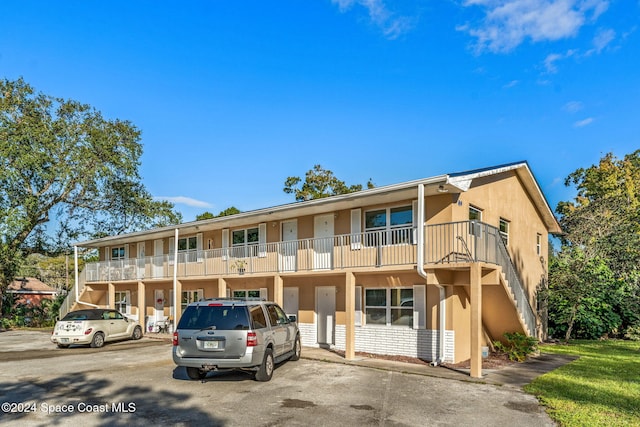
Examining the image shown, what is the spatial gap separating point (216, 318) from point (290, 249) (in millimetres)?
7459

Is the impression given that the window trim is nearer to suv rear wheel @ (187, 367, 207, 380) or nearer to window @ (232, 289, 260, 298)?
suv rear wheel @ (187, 367, 207, 380)

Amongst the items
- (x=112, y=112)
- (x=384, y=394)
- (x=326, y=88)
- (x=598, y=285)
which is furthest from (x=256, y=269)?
(x=112, y=112)

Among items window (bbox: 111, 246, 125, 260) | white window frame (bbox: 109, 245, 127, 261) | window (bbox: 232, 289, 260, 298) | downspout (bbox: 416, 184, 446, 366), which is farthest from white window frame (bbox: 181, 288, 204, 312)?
downspout (bbox: 416, 184, 446, 366)

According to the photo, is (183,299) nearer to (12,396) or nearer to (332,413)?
(12,396)

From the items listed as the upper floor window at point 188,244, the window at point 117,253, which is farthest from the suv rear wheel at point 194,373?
the window at point 117,253

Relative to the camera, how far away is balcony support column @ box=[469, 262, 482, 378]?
425 inches

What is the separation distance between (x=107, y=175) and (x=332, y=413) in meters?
27.4

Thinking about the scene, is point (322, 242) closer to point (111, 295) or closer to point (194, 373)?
point (194, 373)

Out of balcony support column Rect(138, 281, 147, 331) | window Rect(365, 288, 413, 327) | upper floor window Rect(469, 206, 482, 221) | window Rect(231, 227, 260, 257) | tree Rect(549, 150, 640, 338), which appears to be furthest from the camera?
balcony support column Rect(138, 281, 147, 331)

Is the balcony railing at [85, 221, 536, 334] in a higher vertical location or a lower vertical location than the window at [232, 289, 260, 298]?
higher

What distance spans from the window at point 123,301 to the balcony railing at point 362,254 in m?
5.13

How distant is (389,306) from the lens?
14742mm

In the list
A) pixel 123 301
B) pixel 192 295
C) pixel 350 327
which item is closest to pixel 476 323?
pixel 350 327

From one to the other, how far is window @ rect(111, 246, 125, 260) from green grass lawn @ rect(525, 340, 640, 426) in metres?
24.5
